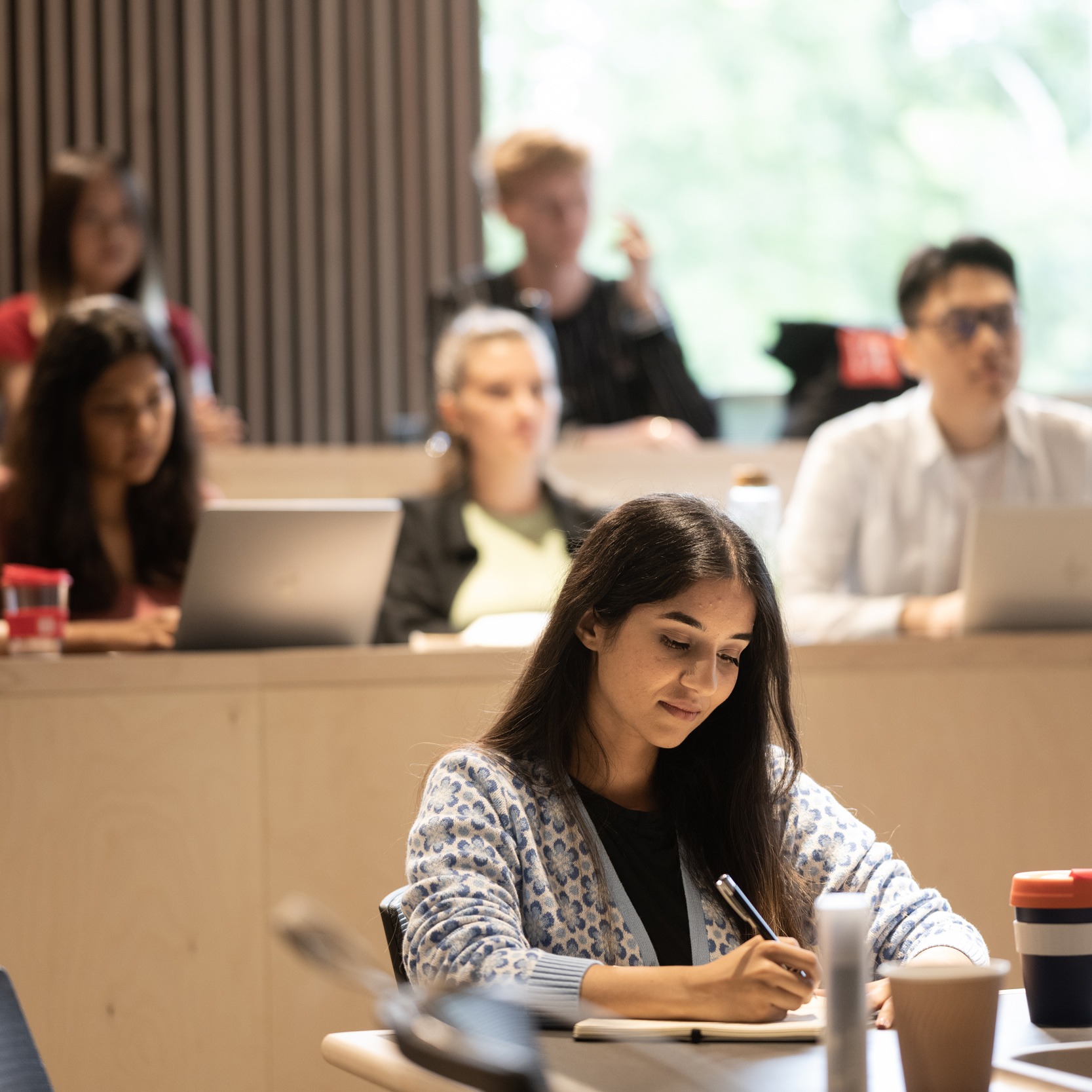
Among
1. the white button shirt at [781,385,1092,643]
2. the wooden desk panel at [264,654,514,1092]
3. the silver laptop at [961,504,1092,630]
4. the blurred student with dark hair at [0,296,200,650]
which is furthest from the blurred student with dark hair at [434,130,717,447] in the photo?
the wooden desk panel at [264,654,514,1092]

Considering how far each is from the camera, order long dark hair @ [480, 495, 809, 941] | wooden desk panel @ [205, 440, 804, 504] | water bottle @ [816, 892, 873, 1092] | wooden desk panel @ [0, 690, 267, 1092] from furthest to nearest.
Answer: wooden desk panel @ [205, 440, 804, 504] → wooden desk panel @ [0, 690, 267, 1092] → long dark hair @ [480, 495, 809, 941] → water bottle @ [816, 892, 873, 1092]

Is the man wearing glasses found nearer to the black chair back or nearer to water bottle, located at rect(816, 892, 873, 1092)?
the black chair back

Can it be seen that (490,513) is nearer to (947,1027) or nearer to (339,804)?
(339,804)

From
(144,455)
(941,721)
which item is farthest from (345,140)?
(941,721)

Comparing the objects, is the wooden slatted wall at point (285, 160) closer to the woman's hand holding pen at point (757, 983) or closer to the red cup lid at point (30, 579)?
the red cup lid at point (30, 579)

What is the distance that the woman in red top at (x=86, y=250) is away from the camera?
10.7 ft

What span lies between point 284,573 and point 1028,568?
1.11 meters

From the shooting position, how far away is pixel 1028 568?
236 centimetres

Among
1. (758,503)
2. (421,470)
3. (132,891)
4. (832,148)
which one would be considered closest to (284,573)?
(132,891)

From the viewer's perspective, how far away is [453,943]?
123cm

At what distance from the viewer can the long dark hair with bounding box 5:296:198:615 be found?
102 inches

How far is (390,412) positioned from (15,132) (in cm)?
137

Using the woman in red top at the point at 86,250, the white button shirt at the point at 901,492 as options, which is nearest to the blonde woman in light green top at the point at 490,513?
the white button shirt at the point at 901,492

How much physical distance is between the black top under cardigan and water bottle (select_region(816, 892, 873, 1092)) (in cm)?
272
